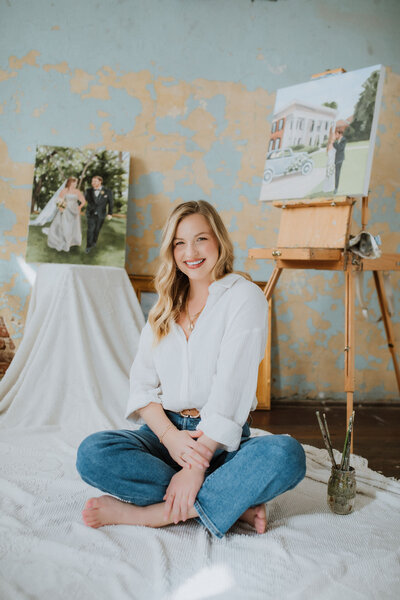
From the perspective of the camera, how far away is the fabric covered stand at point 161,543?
3.20ft

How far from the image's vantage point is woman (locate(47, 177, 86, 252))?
9.20 feet

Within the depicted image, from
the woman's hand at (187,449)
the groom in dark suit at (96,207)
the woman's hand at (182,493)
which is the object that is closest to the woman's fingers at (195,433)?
the woman's hand at (187,449)

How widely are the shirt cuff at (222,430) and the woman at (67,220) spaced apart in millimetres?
1876

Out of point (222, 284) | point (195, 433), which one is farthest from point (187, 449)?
point (222, 284)

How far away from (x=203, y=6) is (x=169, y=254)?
7.54 ft

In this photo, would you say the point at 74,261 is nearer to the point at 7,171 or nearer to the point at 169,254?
the point at 7,171

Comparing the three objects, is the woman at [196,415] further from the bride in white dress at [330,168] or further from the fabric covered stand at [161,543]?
the bride in white dress at [330,168]

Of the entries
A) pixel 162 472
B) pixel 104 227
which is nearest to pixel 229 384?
pixel 162 472

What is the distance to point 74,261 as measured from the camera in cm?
282

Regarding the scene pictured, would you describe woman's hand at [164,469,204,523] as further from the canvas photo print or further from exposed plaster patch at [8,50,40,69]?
exposed plaster patch at [8,50,40,69]

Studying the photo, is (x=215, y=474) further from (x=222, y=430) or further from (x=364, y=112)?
(x=364, y=112)

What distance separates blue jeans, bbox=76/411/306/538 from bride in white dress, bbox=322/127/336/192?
145 centimetres

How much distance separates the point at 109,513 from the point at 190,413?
0.32 metres

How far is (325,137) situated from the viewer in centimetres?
240
